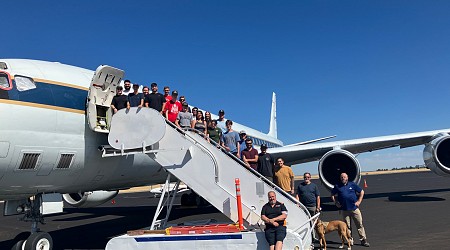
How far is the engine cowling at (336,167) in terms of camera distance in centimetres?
1162

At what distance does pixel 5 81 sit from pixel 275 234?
487 cm

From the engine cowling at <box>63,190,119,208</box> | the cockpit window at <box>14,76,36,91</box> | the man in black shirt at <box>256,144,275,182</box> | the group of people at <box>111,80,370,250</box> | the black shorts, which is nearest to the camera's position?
the black shorts

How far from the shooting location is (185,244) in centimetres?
625


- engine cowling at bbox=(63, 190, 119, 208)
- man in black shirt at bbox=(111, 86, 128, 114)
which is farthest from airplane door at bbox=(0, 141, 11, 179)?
engine cowling at bbox=(63, 190, 119, 208)

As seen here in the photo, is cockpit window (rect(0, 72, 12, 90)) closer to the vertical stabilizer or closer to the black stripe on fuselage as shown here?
the black stripe on fuselage

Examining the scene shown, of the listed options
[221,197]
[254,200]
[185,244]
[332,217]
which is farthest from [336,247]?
[332,217]

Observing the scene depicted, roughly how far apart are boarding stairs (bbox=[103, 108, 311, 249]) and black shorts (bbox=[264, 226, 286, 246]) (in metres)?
0.77

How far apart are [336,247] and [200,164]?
3.13 metres

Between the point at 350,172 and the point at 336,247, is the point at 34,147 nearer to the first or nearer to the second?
the point at 336,247

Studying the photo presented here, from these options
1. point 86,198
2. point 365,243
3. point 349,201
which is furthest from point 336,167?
point 86,198

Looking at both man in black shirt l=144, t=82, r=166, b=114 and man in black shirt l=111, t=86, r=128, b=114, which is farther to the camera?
man in black shirt l=144, t=82, r=166, b=114

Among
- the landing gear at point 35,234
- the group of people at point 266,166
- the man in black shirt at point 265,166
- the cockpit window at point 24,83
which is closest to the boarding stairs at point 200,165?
the group of people at point 266,166

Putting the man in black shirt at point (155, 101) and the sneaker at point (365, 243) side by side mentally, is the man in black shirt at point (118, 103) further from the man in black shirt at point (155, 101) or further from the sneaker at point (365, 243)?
the sneaker at point (365, 243)

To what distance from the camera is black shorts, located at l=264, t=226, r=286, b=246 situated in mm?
5945
